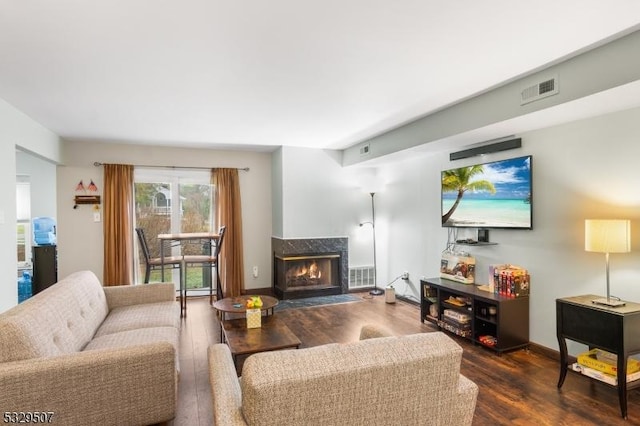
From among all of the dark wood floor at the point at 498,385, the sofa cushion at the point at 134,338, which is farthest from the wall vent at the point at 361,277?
the sofa cushion at the point at 134,338

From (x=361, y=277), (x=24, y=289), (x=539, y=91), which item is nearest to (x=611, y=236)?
(x=539, y=91)

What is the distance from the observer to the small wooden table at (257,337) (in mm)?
2562

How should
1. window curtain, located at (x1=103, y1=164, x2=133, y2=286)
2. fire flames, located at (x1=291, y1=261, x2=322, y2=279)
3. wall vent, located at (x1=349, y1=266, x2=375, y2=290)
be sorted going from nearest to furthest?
window curtain, located at (x1=103, y1=164, x2=133, y2=286) < fire flames, located at (x1=291, y1=261, x2=322, y2=279) < wall vent, located at (x1=349, y1=266, x2=375, y2=290)

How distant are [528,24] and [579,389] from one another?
258cm

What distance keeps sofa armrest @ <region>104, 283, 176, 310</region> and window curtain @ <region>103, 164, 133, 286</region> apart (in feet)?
6.43

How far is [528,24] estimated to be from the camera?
1.99 meters

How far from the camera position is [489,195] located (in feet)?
12.5

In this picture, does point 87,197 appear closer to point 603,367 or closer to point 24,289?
point 24,289

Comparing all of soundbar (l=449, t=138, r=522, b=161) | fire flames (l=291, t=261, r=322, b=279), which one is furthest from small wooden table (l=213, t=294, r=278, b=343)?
soundbar (l=449, t=138, r=522, b=161)

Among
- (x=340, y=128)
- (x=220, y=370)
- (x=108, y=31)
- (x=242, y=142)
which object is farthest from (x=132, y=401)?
(x=242, y=142)

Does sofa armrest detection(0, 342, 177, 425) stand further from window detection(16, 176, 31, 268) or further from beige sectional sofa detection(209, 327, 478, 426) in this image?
window detection(16, 176, 31, 268)

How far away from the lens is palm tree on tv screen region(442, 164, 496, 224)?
3883 millimetres

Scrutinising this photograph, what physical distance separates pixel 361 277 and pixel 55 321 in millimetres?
4539

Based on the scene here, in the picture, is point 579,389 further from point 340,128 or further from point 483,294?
point 340,128
